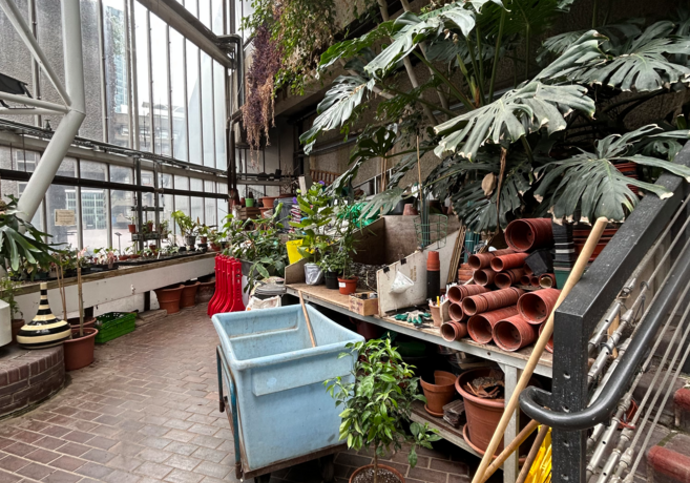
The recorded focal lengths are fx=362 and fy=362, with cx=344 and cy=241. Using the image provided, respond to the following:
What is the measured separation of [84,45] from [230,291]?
4923mm

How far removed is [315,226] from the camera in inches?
140

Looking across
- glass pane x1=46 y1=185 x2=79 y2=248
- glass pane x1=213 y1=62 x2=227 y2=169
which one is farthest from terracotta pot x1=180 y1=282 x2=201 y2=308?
glass pane x1=213 y1=62 x2=227 y2=169

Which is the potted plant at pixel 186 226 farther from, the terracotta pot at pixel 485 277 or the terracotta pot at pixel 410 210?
the terracotta pot at pixel 485 277

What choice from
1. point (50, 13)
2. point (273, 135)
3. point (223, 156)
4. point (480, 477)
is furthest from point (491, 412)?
point (273, 135)

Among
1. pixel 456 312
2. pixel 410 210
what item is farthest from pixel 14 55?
pixel 456 312

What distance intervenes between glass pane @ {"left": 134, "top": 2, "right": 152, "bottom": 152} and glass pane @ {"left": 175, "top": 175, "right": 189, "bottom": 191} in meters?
1.14

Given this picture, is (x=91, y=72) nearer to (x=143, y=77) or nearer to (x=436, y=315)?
(x=143, y=77)

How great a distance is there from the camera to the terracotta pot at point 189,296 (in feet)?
22.3

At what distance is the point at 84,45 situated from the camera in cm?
614

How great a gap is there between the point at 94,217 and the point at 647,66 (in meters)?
7.34

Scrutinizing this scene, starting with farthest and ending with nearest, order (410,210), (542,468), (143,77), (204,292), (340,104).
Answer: (143,77) → (204,292) → (410,210) → (340,104) → (542,468)

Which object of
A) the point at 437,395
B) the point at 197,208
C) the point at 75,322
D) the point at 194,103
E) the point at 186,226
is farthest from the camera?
the point at 197,208

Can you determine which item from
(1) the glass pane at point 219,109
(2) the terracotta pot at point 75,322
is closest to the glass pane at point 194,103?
(1) the glass pane at point 219,109

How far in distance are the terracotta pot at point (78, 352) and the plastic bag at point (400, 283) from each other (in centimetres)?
361
